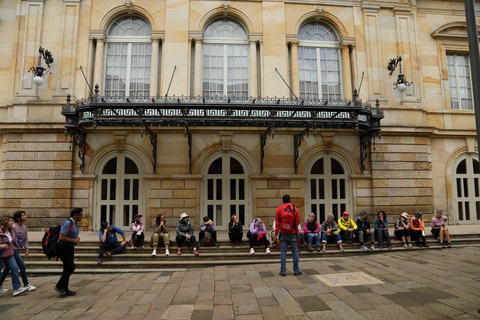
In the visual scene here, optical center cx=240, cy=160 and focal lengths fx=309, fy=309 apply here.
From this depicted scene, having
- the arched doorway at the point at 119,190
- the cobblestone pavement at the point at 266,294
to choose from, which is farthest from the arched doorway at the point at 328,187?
the arched doorway at the point at 119,190

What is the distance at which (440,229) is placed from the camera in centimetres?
1163

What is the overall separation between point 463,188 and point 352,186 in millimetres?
6207

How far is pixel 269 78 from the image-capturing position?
15.1 meters

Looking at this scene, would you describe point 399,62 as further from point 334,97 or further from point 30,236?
point 30,236

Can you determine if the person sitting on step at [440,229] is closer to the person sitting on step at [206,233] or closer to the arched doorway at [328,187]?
the arched doorway at [328,187]

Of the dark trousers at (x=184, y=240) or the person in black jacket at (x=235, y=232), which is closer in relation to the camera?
the dark trousers at (x=184, y=240)

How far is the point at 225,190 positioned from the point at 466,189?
12.6 m

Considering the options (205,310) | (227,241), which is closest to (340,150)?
(227,241)

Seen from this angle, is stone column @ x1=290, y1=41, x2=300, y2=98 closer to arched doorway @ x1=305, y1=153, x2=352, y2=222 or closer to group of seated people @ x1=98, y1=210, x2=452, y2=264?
arched doorway @ x1=305, y1=153, x2=352, y2=222

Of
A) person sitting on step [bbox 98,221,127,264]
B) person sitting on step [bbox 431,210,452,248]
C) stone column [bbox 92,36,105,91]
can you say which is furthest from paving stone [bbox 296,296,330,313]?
stone column [bbox 92,36,105,91]

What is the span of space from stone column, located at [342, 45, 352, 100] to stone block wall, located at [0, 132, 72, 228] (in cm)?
1375

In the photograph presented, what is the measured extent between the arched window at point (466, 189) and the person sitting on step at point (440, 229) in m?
5.26

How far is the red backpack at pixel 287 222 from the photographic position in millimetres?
7785

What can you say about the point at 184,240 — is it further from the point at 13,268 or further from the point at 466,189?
the point at 466,189
